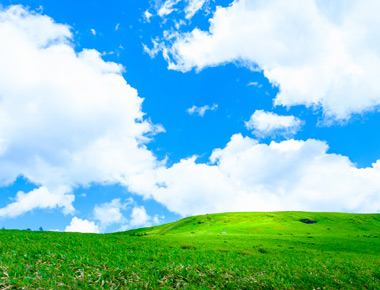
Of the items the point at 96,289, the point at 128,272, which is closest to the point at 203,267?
the point at 128,272

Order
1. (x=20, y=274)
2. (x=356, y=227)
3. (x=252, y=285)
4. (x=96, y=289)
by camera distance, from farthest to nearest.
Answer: (x=356, y=227) < (x=20, y=274) < (x=252, y=285) < (x=96, y=289)

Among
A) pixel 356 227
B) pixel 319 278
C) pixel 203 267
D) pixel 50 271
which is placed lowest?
pixel 356 227

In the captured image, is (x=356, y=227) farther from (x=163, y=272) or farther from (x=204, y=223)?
(x=163, y=272)

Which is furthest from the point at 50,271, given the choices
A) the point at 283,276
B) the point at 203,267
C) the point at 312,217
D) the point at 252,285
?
the point at 312,217

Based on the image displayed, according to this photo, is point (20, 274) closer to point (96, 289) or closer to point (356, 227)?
point (96, 289)

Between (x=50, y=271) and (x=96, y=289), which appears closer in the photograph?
(x=96, y=289)

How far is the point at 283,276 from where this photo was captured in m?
8.92

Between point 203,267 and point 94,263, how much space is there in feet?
14.2

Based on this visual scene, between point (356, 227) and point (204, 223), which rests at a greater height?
point (204, 223)

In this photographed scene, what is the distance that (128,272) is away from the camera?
8664 mm

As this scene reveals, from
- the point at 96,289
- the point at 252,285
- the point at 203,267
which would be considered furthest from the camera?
the point at 203,267

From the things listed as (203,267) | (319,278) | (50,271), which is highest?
(50,271)

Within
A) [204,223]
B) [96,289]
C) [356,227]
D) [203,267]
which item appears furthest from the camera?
[204,223]

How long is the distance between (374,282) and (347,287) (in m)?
1.39
